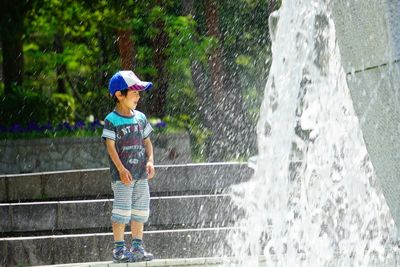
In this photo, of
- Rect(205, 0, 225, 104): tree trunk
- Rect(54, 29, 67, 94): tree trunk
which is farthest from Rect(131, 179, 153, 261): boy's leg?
Rect(54, 29, 67, 94): tree trunk

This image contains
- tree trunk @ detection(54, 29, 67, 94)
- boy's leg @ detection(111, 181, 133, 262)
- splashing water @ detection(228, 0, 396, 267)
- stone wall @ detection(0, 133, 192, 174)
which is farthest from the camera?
tree trunk @ detection(54, 29, 67, 94)

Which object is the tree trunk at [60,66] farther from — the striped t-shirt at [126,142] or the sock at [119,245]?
the sock at [119,245]

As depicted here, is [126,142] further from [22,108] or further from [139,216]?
[22,108]

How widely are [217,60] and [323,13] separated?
1496 cm

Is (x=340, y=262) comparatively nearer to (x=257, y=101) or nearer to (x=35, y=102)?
(x=35, y=102)

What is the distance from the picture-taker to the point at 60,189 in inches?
476

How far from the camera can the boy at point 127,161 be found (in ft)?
28.2

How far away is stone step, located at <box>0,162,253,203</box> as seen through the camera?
1204 centimetres

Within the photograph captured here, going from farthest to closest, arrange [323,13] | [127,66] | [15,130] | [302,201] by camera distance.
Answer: [127,66], [15,130], [302,201], [323,13]

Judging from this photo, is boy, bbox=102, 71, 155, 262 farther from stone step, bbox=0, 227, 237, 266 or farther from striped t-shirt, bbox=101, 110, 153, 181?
stone step, bbox=0, 227, 237, 266

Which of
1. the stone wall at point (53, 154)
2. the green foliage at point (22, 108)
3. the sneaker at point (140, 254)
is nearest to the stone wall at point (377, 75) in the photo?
the sneaker at point (140, 254)

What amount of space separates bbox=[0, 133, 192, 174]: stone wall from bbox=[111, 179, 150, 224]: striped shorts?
721 centimetres

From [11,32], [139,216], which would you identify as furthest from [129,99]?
[11,32]

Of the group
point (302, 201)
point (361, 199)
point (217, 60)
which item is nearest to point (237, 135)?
point (217, 60)
